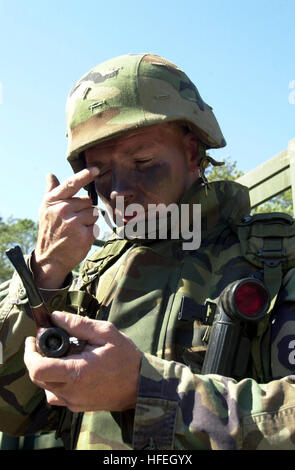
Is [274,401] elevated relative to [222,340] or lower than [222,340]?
lower

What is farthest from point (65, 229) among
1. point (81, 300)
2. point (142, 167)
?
point (142, 167)

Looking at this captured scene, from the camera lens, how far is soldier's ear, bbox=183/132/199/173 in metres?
2.92

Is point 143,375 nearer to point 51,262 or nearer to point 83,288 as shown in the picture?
point 51,262

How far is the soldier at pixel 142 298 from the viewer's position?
1855mm

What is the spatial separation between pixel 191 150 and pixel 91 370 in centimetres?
149

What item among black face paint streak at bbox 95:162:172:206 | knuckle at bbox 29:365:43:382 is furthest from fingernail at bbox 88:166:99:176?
knuckle at bbox 29:365:43:382

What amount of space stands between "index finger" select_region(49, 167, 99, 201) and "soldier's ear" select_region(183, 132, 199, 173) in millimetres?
562

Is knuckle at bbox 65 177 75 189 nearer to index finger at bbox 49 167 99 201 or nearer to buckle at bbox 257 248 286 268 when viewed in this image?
index finger at bbox 49 167 99 201

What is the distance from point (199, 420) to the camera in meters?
1.87

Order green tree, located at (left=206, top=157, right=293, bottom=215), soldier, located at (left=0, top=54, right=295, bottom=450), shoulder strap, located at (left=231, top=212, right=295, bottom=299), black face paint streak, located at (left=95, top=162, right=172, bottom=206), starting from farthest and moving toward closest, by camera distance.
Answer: green tree, located at (left=206, top=157, right=293, bottom=215), black face paint streak, located at (left=95, top=162, right=172, bottom=206), shoulder strap, located at (left=231, top=212, right=295, bottom=299), soldier, located at (left=0, top=54, right=295, bottom=450)
